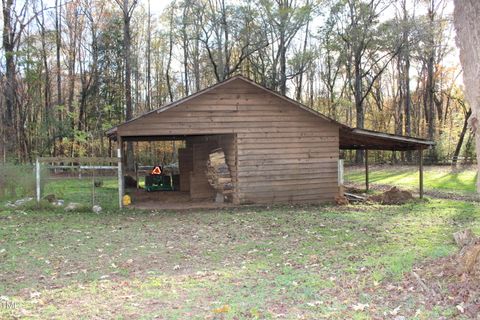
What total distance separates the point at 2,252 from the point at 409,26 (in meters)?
30.7

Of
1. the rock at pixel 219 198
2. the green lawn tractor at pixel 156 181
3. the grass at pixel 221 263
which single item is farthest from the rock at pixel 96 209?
the green lawn tractor at pixel 156 181

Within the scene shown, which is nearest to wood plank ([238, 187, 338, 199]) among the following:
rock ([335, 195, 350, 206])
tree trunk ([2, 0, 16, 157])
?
rock ([335, 195, 350, 206])

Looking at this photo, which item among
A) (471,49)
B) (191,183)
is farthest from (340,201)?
(471,49)

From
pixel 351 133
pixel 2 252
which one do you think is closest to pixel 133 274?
pixel 2 252

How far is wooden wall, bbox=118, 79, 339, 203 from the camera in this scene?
12945 mm

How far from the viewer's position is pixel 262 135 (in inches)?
531

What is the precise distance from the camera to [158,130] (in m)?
12.8

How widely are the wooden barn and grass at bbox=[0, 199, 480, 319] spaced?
2409 mm

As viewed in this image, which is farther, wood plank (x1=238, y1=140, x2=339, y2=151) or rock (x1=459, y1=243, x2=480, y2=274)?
wood plank (x1=238, y1=140, x2=339, y2=151)

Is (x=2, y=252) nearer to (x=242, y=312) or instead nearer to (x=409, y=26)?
(x=242, y=312)

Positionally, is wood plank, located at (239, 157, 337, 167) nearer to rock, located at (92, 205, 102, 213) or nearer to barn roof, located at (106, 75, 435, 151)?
barn roof, located at (106, 75, 435, 151)

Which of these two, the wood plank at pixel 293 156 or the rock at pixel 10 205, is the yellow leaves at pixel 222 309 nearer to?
the wood plank at pixel 293 156

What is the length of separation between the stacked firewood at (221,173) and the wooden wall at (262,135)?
0.24 metres

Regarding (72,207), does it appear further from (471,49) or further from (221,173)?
(471,49)
